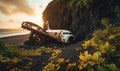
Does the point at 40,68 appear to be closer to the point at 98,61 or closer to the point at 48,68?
the point at 48,68

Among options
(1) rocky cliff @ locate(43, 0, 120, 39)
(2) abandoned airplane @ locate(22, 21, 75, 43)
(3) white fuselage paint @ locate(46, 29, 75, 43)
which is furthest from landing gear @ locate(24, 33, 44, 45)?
(3) white fuselage paint @ locate(46, 29, 75, 43)

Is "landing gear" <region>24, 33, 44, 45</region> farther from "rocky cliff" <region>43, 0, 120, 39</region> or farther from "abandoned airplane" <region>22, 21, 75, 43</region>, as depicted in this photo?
"rocky cliff" <region>43, 0, 120, 39</region>

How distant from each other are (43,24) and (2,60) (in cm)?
1864

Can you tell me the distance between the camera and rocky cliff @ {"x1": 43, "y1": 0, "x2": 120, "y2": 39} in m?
16.5

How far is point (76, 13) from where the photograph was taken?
20.1m

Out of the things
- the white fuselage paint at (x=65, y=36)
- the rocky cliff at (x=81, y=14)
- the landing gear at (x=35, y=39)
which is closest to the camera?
the rocky cliff at (x=81, y=14)

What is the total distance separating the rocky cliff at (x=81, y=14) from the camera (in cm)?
1655

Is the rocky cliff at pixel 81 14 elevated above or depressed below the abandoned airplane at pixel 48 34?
above

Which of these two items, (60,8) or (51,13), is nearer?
(60,8)

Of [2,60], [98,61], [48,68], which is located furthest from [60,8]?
[98,61]

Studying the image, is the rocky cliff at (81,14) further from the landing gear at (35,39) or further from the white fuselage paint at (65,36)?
the landing gear at (35,39)

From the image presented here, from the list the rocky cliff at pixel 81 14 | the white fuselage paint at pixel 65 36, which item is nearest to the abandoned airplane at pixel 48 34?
the white fuselage paint at pixel 65 36

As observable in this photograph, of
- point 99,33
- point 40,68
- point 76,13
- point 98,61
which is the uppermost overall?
point 76,13

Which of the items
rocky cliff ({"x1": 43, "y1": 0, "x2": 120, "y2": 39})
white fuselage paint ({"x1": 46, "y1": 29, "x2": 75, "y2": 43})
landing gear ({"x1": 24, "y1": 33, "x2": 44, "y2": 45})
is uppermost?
rocky cliff ({"x1": 43, "y1": 0, "x2": 120, "y2": 39})
